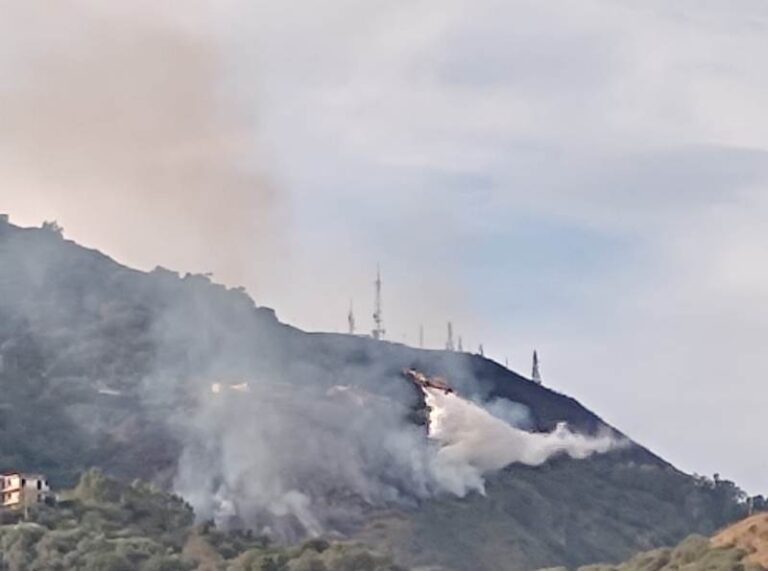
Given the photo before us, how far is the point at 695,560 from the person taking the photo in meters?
166

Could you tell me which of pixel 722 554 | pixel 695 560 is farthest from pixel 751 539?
pixel 722 554

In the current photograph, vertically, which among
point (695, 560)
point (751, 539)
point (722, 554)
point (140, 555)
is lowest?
point (695, 560)

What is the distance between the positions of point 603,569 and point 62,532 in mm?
50149

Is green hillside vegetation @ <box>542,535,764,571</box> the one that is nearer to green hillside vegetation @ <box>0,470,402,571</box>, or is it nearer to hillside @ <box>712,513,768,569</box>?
hillside @ <box>712,513,768,569</box>

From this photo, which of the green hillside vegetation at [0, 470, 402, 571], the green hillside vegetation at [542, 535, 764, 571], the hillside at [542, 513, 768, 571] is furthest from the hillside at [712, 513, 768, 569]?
the green hillside vegetation at [0, 470, 402, 571]

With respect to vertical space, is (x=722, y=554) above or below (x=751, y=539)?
below

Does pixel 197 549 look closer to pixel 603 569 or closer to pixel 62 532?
pixel 62 532

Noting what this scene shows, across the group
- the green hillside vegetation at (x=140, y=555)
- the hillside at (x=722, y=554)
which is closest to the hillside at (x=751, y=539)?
the hillside at (x=722, y=554)

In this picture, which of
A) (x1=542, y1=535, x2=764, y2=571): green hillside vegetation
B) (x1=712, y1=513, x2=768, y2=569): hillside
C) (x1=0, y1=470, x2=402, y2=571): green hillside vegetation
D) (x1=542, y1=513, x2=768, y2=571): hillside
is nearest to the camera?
(x1=542, y1=535, x2=764, y2=571): green hillside vegetation

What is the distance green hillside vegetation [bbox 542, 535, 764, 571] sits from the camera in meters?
156

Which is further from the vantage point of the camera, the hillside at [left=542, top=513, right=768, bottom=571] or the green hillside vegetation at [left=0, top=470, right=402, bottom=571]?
the green hillside vegetation at [left=0, top=470, right=402, bottom=571]

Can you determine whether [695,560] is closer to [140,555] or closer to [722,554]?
[722,554]

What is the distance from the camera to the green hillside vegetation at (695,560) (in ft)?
513

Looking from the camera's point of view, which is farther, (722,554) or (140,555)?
(140,555)
